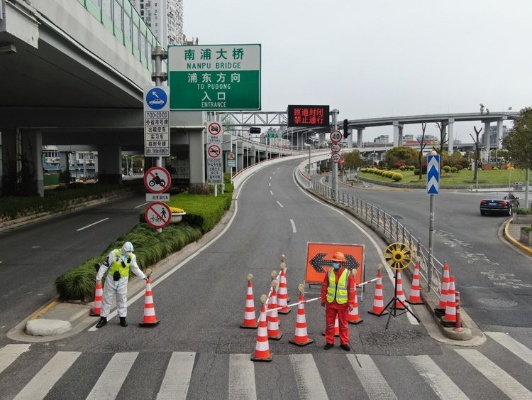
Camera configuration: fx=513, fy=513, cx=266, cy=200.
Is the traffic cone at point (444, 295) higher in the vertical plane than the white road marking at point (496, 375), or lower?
higher

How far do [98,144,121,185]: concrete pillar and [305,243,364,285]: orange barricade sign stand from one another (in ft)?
150

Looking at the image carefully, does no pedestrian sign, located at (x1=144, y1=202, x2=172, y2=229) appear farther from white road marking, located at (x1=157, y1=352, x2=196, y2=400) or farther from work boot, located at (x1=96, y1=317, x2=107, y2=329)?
white road marking, located at (x1=157, y1=352, x2=196, y2=400)

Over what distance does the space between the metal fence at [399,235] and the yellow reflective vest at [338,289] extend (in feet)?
11.8

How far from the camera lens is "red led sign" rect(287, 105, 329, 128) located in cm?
3372

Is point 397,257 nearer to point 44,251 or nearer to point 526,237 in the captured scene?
point 526,237

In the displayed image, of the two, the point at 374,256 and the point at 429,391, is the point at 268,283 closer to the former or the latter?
the point at 374,256

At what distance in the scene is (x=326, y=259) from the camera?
41.7 feet

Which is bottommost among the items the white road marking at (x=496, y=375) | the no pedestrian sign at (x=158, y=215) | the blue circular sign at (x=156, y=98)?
the white road marking at (x=496, y=375)

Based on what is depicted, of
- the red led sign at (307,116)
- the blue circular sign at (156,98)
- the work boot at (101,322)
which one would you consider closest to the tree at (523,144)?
the red led sign at (307,116)

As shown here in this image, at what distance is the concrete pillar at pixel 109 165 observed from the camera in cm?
5488

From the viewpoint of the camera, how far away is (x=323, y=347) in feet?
27.9

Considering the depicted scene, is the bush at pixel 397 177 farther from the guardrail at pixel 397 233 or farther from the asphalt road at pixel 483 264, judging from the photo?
the asphalt road at pixel 483 264

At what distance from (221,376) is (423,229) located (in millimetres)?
19069

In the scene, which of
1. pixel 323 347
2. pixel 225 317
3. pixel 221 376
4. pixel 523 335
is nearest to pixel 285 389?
pixel 221 376
